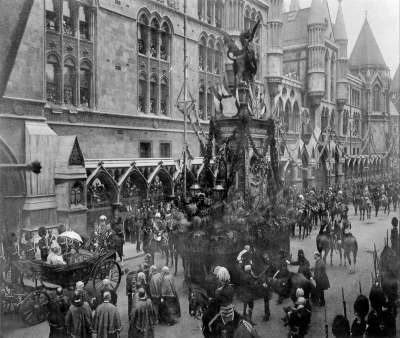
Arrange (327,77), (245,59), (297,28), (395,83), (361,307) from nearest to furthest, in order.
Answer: (361,307) → (245,59) → (297,28) → (327,77) → (395,83)

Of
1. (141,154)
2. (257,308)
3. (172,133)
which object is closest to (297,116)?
(172,133)

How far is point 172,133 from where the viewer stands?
3073 centimetres

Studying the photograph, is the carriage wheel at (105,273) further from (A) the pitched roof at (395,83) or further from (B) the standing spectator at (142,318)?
(A) the pitched roof at (395,83)

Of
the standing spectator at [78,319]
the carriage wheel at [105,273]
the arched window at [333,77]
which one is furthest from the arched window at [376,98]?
the standing spectator at [78,319]

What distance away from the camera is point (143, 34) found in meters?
28.3

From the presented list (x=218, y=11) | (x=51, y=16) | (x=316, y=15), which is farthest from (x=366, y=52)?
(x=51, y=16)

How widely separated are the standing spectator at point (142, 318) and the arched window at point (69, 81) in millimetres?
16368

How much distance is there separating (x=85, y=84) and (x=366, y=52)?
4265 centimetres

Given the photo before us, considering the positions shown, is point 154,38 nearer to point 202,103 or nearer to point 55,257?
point 202,103

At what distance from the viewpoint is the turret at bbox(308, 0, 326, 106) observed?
49375mm

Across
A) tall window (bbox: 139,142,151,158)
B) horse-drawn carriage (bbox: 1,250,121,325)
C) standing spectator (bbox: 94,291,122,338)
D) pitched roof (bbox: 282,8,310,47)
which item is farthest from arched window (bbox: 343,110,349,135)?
standing spectator (bbox: 94,291,122,338)

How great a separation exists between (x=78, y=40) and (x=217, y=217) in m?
14.3

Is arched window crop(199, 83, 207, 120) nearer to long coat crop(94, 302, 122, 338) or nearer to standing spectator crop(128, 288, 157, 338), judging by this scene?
standing spectator crop(128, 288, 157, 338)

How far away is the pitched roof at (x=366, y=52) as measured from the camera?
50.2 m
